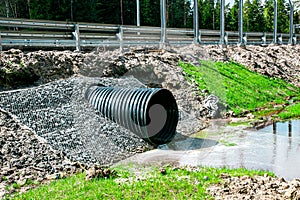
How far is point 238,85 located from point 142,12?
103 feet

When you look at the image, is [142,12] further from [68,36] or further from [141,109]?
[141,109]

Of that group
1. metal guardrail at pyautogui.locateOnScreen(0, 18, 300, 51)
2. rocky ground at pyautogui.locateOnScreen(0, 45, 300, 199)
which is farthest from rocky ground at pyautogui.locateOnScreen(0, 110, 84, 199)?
metal guardrail at pyautogui.locateOnScreen(0, 18, 300, 51)

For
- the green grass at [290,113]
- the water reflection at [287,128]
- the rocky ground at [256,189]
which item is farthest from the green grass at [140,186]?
the green grass at [290,113]

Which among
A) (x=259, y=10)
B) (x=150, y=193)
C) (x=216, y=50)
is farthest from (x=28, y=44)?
(x=259, y=10)

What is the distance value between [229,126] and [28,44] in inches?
288

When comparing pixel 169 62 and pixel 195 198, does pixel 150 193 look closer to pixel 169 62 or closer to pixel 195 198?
pixel 195 198

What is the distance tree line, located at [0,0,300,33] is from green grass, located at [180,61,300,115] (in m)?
18.9

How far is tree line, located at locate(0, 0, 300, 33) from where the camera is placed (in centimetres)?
3644

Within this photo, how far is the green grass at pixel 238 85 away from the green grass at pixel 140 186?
754 cm

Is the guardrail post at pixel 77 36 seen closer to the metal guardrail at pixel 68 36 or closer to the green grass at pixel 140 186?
the metal guardrail at pixel 68 36

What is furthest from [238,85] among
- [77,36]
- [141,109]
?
[141,109]

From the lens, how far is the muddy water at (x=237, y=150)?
794 cm

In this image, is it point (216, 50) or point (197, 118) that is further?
point (216, 50)

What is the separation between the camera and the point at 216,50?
69.1 ft
